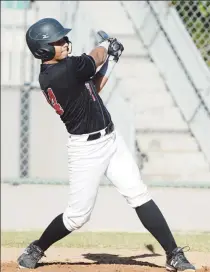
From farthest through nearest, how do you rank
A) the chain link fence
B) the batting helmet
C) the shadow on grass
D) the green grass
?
the chain link fence < the green grass < the shadow on grass < the batting helmet

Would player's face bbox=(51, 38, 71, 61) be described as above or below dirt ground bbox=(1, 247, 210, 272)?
above

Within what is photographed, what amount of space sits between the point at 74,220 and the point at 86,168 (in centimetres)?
39

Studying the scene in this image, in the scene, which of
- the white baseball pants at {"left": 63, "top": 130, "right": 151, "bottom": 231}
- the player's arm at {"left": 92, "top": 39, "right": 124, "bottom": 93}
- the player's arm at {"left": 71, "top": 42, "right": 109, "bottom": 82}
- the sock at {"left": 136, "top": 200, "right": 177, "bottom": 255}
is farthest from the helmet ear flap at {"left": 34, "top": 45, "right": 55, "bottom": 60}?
the sock at {"left": 136, "top": 200, "right": 177, "bottom": 255}

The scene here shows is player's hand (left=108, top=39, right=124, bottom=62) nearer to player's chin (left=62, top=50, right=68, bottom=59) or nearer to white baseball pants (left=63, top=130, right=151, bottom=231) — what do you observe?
player's chin (left=62, top=50, right=68, bottom=59)

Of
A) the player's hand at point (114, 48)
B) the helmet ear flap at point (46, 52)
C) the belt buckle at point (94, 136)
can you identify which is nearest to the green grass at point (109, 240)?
the belt buckle at point (94, 136)

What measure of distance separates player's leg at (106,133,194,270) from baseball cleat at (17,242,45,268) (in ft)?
2.59

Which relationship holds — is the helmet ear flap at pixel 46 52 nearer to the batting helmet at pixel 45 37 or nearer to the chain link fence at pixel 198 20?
the batting helmet at pixel 45 37

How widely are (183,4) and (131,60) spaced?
2.95 ft

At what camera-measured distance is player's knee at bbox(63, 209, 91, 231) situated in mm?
6625

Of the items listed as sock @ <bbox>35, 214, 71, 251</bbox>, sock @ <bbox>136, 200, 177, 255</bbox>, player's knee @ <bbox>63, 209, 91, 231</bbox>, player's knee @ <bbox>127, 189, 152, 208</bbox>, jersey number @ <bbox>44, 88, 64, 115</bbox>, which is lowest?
sock @ <bbox>35, 214, 71, 251</bbox>

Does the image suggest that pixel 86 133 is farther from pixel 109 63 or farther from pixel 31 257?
pixel 31 257

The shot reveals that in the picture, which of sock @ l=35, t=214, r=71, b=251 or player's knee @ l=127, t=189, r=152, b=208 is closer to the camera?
player's knee @ l=127, t=189, r=152, b=208

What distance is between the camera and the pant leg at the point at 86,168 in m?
6.53

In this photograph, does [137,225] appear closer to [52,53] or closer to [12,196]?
[12,196]
